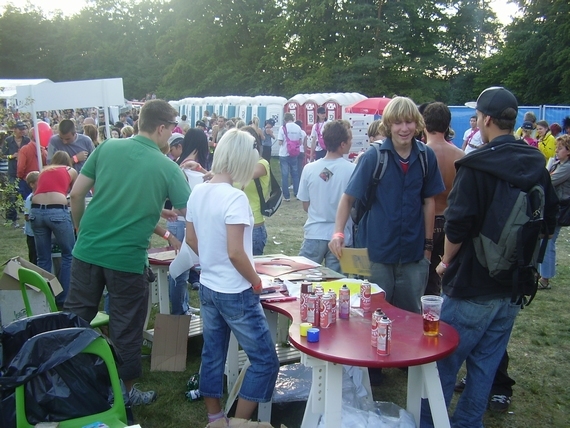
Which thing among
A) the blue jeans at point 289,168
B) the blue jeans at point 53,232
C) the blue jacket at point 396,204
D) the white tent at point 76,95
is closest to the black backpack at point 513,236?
the blue jacket at point 396,204

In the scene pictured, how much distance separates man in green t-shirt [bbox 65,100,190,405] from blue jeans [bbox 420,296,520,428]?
1661 mm

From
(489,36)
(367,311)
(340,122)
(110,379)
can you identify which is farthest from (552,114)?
(489,36)

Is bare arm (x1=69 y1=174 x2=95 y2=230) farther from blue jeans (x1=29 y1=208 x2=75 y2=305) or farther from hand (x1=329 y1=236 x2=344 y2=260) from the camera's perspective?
blue jeans (x1=29 y1=208 x2=75 y2=305)

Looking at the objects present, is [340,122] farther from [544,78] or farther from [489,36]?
[489,36]

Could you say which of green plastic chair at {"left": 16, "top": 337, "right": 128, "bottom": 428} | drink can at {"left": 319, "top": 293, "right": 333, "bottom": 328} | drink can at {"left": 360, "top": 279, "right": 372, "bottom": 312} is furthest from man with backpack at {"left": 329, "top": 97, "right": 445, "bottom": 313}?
green plastic chair at {"left": 16, "top": 337, "right": 128, "bottom": 428}

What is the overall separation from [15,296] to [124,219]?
4.37 feet

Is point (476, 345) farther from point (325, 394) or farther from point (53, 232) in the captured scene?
point (53, 232)

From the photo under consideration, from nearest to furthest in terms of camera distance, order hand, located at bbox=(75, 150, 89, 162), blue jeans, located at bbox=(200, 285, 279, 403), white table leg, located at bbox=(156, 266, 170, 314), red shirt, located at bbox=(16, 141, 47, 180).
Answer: blue jeans, located at bbox=(200, 285, 279, 403) → white table leg, located at bbox=(156, 266, 170, 314) → hand, located at bbox=(75, 150, 89, 162) → red shirt, located at bbox=(16, 141, 47, 180)

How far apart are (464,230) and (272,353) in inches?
46.7

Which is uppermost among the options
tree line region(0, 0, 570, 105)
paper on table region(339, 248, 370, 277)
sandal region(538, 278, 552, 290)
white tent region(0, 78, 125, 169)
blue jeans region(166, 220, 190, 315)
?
tree line region(0, 0, 570, 105)

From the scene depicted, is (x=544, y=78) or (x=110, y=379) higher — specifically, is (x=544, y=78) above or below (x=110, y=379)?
above

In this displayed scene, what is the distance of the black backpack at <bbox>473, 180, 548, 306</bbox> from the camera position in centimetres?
231

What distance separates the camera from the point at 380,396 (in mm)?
3705

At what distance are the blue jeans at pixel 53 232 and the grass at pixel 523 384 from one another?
54.7 inches
